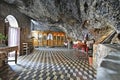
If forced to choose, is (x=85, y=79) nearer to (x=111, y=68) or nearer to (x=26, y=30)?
(x=111, y=68)

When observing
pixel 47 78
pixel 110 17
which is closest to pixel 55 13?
pixel 110 17

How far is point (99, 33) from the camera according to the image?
10406 mm

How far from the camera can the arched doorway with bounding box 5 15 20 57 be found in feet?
31.3

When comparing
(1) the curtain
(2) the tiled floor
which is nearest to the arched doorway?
(1) the curtain

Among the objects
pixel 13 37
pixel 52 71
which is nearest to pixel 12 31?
pixel 13 37

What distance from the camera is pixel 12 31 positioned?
977cm

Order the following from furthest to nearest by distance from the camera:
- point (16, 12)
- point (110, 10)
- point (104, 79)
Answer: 1. point (16, 12)
2. point (110, 10)
3. point (104, 79)

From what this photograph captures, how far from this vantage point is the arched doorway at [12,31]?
9.53m

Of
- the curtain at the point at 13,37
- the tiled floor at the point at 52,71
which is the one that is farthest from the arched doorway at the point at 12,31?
the tiled floor at the point at 52,71

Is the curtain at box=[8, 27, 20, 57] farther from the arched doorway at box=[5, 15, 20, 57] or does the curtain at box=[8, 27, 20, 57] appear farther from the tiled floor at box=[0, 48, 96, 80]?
the tiled floor at box=[0, 48, 96, 80]

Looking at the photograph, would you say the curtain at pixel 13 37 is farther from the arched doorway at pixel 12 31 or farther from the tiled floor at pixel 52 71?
the tiled floor at pixel 52 71

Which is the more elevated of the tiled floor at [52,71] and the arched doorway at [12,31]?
the arched doorway at [12,31]

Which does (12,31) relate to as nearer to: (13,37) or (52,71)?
(13,37)

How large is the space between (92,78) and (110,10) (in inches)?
93.3
